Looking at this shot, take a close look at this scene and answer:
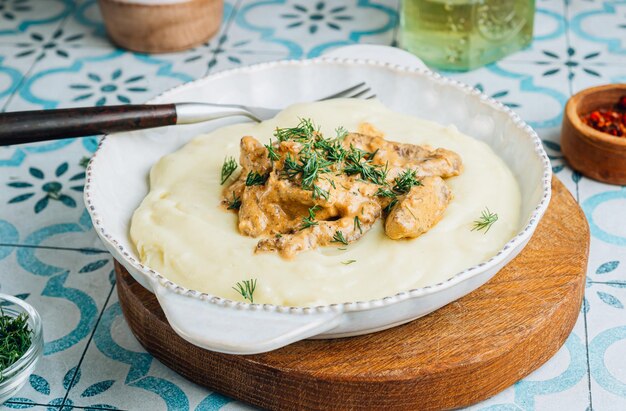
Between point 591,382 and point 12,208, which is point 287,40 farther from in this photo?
point 591,382

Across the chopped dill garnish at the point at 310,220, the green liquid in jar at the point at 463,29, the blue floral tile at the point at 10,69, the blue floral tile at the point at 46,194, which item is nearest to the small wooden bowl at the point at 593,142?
the green liquid in jar at the point at 463,29

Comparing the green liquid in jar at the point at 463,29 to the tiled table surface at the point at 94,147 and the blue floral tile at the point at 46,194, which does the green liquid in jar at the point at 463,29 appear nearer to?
the tiled table surface at the point at 94,147

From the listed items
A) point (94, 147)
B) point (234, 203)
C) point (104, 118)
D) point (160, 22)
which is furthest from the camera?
point (160, 22)

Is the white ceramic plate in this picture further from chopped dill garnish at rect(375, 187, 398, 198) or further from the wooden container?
the wooden container

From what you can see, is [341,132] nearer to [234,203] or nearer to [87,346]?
[234,203]

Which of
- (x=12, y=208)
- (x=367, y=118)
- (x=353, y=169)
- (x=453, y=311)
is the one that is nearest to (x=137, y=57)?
(x=12, y=208)

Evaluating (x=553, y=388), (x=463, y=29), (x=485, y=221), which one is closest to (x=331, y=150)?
(x=485, y=221)

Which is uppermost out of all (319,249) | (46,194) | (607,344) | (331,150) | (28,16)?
(331,150)

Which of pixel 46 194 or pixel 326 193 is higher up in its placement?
pixel 326 193

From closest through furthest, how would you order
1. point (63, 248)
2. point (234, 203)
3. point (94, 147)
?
point (234, 203), point (63, 248), point (94, 147)
